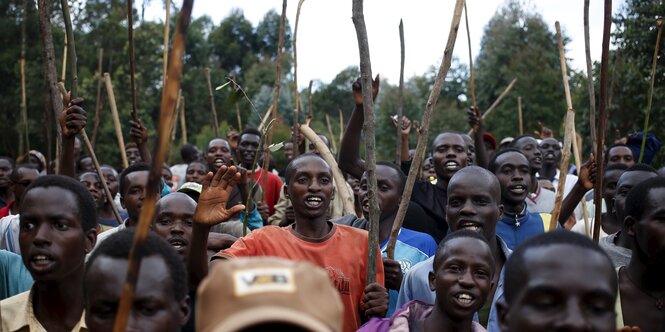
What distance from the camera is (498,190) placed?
14.6ft

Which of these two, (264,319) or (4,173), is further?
(4,173)

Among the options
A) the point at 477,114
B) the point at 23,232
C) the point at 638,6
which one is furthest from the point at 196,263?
the point at 638,6

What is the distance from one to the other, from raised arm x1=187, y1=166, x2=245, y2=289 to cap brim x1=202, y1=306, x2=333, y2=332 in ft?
5.32

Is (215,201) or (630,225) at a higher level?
(215,201)

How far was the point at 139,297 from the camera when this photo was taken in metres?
2.46

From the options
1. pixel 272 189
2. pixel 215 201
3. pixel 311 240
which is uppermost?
pixel 215 201

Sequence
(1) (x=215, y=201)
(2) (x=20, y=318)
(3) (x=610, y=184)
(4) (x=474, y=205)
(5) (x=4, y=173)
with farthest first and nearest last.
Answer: (5) (x=4, y=173) < (3) (x=610, y=184) < (4) (x=474, y=205) < (1) (x=215, y=201) < (2) (x=20, y=318)

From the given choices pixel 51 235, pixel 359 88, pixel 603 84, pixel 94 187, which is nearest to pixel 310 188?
pixel 359 88

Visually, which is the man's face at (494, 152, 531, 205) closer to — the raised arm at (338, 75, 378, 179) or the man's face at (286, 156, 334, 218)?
the raised arm at (338, 75, 378, 179)

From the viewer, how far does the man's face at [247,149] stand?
807 centimetres

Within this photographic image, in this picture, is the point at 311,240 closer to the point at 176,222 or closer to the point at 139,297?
the point at 176,222

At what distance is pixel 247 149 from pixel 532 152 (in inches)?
111

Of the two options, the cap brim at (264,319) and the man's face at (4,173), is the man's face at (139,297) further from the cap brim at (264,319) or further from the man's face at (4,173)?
the man's face at (4,173)

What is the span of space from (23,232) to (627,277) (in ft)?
8.54
